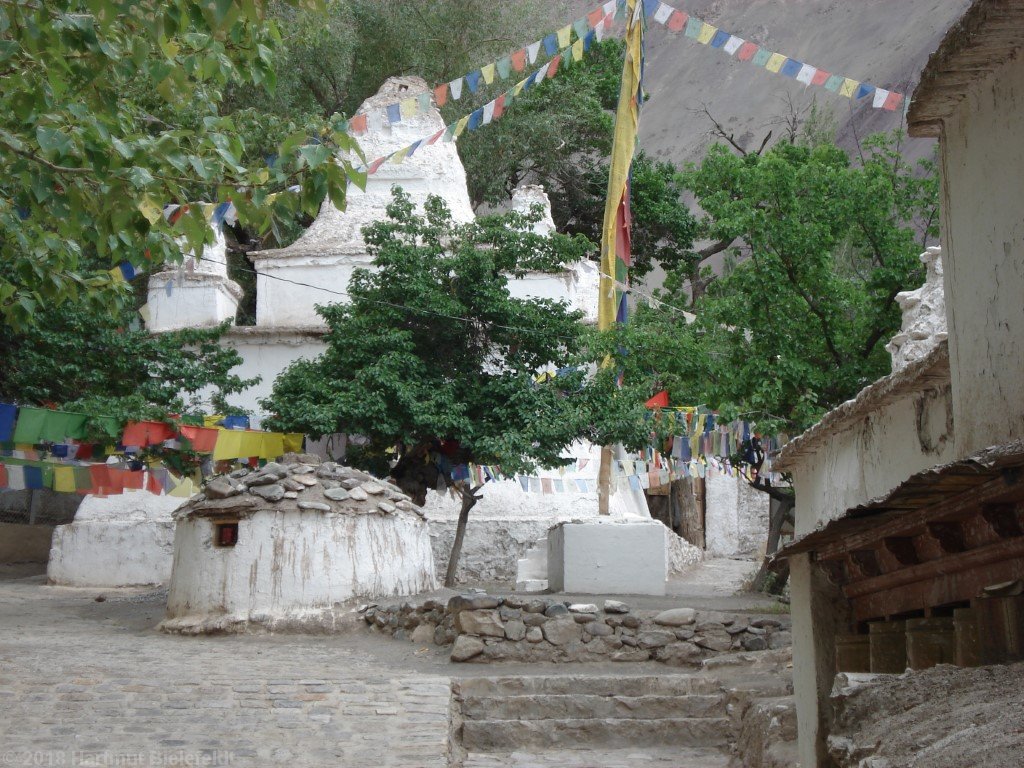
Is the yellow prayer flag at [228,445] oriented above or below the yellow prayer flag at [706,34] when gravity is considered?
below

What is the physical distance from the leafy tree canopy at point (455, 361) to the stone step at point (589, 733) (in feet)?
17.8

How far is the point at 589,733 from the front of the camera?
1005 cm

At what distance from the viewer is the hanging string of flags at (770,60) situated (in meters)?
15.8

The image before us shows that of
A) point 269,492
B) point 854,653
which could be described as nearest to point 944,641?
point 854,653

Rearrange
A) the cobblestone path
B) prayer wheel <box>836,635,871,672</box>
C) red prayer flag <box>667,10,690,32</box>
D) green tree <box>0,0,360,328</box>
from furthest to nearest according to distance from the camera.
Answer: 1. red prayer flag <box>667,10,690,32</box>
2. the cobblestone path
3. green tree <box>0,0,360,328</box>
4. prayer wheel <box>836,635,871,672</box>

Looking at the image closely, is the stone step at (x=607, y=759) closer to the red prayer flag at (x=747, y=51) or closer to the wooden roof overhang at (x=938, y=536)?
the wooden roof overhang at (x=938, y=536)

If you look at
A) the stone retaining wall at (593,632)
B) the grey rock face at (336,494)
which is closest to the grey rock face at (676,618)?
the stone retaining wall at (593,632)

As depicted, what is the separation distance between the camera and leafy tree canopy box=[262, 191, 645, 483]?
1552cm

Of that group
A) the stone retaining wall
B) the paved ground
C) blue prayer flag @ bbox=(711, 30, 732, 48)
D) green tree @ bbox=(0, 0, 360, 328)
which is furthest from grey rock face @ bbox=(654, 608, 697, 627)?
blue prayer flag @ bbox=(711, 30, 732, 48)

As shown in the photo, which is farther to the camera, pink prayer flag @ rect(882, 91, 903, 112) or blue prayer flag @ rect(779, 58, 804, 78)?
blue prayer flag @ rect(779, 58, 804, 78)

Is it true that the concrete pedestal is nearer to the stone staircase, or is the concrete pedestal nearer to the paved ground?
the paved ground

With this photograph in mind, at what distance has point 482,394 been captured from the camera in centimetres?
1617

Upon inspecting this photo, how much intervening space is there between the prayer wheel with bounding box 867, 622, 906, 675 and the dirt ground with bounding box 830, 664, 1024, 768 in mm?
768

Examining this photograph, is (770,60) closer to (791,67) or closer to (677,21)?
(791,67)
